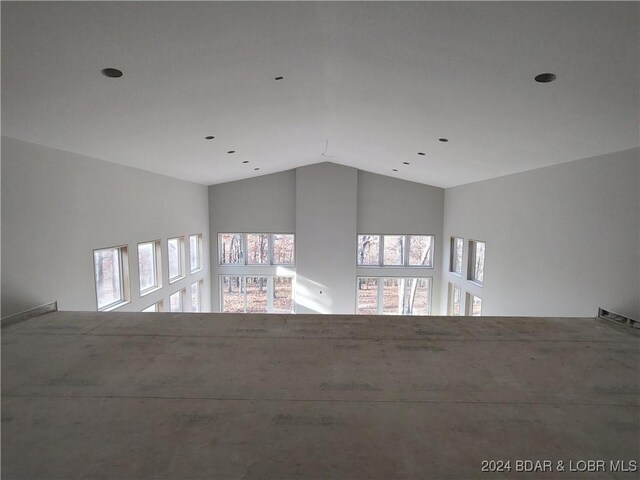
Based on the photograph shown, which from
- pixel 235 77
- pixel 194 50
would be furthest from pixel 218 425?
pixel 235 77

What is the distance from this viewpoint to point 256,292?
9812 millimetres

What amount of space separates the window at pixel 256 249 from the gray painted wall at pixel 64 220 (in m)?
3.23

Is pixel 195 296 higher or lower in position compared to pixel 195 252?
lower

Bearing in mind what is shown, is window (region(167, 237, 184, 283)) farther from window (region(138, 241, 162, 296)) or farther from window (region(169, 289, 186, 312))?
window (region(138, 241, 162, 296))

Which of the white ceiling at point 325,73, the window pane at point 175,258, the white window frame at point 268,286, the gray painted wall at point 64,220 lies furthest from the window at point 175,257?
the white ceiling at point 325,73

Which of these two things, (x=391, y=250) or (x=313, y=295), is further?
(x=391, y=250)

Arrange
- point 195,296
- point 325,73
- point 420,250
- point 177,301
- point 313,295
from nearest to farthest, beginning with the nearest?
point 325,73
point 177,301
point 195,296
point 313,295
point 420,250

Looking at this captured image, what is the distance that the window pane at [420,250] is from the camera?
379 inches

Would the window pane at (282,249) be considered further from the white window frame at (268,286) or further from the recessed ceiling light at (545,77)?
the recessed ceiling light at (545,77)

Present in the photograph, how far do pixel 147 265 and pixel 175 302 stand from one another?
1514 millimetres

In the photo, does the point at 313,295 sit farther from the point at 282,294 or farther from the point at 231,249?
the point at 231,249

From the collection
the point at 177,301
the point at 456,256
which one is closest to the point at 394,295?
the point at 456,256

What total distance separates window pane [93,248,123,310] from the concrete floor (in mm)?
1864

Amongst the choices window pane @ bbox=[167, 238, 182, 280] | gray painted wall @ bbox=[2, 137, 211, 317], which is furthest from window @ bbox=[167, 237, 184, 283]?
gray painted wall @ bbox=[2, 137, 211, 317]
